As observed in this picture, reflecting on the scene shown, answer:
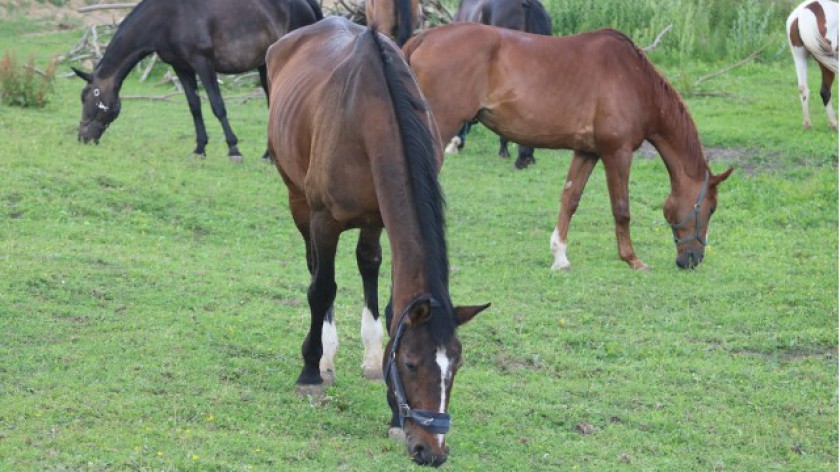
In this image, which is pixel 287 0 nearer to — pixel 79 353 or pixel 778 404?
pixel 79 353

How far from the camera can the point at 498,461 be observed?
215 inches

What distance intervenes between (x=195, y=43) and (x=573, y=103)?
4.58 m

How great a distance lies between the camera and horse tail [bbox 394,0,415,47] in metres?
12.2

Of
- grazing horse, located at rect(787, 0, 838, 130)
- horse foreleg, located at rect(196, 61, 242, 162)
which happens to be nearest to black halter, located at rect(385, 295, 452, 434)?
horse foreleg, located at rect(196, 61, 242, 162)

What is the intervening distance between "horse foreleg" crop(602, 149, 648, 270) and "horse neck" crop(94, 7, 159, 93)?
535 cm

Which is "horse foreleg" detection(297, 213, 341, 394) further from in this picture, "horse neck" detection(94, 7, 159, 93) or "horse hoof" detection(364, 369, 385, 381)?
"horse neck" detection(94, 7, 159, 93)

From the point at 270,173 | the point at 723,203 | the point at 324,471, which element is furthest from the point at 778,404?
the point at 270,173

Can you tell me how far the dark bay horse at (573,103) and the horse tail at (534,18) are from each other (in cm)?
392

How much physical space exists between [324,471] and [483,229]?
18.2 ft

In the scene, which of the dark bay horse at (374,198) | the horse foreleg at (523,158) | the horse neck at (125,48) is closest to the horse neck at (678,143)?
the dark bay horse at (374,198)

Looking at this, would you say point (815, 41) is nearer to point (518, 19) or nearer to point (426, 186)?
point (518, 19)

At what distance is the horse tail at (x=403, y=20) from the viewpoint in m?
12.2

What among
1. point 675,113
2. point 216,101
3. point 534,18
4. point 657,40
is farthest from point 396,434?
point 657,40

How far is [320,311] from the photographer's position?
6.07 metres
